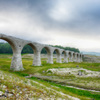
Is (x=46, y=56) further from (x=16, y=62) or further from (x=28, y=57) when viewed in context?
(x=16, y=62)

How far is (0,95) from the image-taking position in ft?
14.7

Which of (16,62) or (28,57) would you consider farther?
(28,57)

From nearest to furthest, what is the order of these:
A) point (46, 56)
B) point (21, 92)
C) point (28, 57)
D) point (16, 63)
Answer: point (21, 92)
point (16, 63)
point (28, 57)
point (46, 56)

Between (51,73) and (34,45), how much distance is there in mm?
12976

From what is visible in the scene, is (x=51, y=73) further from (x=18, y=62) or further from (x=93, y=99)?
(x=93, y=99)

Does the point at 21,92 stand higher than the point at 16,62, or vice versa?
the point at 16,62

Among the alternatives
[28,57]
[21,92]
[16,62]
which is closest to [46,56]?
[28,57]

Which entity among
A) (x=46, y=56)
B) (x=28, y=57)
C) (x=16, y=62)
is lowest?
(x=28, y=57)

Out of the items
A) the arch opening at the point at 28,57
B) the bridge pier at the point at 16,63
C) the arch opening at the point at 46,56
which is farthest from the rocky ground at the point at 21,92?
the arch opening at the point at 46,56

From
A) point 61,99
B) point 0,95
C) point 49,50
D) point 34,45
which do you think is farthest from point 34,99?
point 49,50

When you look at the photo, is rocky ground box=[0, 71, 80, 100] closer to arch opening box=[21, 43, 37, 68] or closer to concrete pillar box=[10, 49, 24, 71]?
concrete pillar box=[10, 49, 24, 71]

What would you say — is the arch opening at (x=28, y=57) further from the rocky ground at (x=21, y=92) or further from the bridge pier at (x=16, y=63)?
the rocky ground at (x=21, y=92)

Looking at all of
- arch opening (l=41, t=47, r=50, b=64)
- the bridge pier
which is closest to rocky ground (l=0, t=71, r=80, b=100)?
the bridge pier

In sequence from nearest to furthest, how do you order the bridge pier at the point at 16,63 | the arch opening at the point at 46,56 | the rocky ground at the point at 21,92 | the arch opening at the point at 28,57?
the rocky ground at the point at 21,92 < the bridge pier at the point at 16,63 < the arch opening at the point at 28,57 < the arch opening at the point at 46,56
